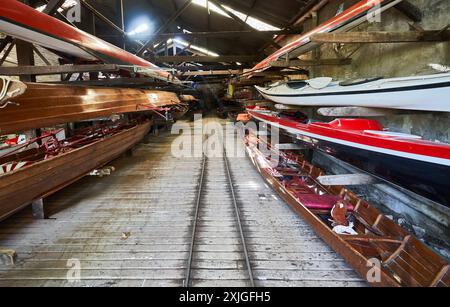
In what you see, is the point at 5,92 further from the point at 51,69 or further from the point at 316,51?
the point at 316,51

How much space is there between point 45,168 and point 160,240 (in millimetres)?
1519

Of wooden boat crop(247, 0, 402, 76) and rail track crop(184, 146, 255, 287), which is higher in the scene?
wooden boat crop(247, 0, 402, 76)

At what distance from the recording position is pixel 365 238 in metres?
2.33

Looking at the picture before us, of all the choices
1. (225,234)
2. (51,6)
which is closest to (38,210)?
(225,234)

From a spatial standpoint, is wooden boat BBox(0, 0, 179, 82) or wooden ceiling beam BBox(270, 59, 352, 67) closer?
wooden boat BBox(0, 0, 179, 82)

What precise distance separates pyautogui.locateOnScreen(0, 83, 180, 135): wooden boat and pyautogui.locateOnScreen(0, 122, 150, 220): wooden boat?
42 centimetres

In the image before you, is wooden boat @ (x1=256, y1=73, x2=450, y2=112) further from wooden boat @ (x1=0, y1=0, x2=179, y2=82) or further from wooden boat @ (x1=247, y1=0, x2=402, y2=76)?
wooden boat @ (x1=0, y1=0, x2=179, y2=82)

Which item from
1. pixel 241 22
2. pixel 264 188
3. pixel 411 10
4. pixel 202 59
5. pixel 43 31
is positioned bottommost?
pixel 264 188

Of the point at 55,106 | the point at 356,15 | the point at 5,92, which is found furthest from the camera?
the point at 55,106

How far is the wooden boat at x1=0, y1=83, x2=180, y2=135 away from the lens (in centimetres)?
250

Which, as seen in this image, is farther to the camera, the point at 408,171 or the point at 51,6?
the point at 51,6

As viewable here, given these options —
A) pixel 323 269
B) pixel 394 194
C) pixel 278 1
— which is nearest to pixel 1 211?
pixel 323 269

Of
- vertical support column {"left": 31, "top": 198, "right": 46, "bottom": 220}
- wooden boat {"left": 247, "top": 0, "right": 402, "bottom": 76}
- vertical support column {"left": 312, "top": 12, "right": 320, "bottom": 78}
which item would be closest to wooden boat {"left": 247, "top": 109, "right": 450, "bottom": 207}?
wooden boat {"left": 247, "top": 0, "right": 402, "bottom": 76}

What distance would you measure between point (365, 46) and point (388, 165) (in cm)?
292
